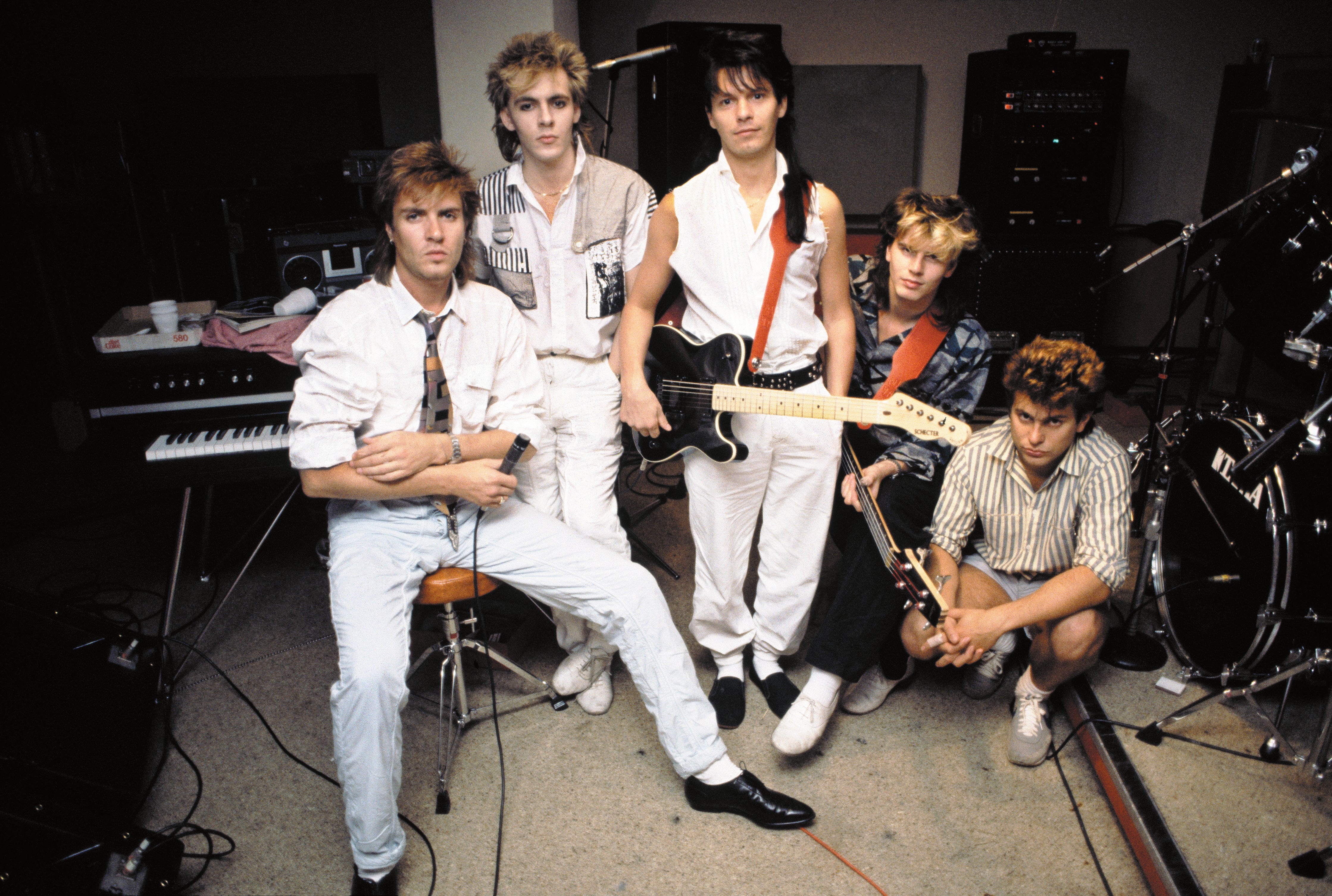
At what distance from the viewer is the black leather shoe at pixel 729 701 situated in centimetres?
228

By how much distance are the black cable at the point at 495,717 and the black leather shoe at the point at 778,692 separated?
701mm

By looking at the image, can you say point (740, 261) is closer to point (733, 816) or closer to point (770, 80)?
point (770, 80)

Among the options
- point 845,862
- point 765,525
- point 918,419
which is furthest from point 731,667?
point 918,419

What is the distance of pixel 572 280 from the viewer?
231 centimetres

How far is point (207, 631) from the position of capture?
274 cm

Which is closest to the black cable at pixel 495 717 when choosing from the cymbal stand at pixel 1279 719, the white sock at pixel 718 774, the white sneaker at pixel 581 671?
the white sneaker at pixel 581 671

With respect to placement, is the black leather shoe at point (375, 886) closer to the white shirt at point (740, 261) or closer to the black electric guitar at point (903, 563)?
the black electric guitar at point (903, 563)

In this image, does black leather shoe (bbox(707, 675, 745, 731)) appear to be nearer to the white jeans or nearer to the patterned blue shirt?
the white jeans

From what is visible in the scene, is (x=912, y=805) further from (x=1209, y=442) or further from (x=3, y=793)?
(x=3, y=793)

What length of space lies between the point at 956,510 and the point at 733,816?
2.94 ft

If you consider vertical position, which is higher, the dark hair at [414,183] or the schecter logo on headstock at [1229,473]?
the dark hair at [414,183]

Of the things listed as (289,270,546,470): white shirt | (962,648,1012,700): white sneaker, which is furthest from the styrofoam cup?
(962,648,1012,700): white sneaker

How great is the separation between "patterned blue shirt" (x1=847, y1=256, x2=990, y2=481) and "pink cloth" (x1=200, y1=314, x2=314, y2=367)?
1.58 m

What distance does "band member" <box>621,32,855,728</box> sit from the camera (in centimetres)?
203
